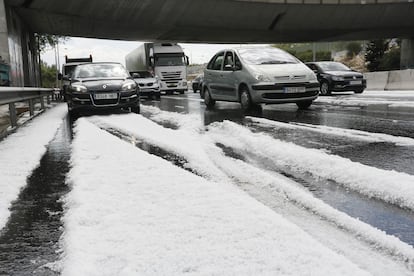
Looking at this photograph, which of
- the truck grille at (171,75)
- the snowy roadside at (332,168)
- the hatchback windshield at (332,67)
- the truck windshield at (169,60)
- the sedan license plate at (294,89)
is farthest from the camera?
the truck grille at (171,75)

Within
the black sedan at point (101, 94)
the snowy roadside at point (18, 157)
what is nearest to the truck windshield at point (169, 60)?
the black sedan at point (101, 94)

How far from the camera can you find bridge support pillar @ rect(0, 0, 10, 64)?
64.4ft

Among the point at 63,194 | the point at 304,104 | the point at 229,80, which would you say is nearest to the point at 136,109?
the point at 229,80

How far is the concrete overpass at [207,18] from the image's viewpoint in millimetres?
25708

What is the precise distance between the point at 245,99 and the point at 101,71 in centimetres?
469

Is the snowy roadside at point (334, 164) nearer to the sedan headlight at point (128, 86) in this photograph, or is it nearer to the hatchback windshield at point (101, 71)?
the sedan headlight at point (128, 86)

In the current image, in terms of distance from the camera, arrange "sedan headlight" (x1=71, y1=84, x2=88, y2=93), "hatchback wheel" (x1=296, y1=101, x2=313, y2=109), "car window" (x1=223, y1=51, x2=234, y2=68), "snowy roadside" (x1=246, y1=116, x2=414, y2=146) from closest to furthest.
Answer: "snowy roadside" (x1=246, y1=116, x2=414, y2=146) < "hatchback wheel" (x1=296, y1=101, x2=313, y2=109) < "sedan headlight" (x1=71, y1=84, x2=88, y2=93) < "car window" (x1=223, y1=51, x2=234, y2=68)

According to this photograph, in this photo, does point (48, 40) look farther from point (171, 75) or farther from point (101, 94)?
point (101, 94)

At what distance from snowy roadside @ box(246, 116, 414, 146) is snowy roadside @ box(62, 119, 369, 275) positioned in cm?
305

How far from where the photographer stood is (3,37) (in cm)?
1977

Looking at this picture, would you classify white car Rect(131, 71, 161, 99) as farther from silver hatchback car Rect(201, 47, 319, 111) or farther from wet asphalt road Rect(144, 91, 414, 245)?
wet asphalt road Rect(144, 91, 414, 245)

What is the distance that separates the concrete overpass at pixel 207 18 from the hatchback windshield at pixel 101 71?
977cm

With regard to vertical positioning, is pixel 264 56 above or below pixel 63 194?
above

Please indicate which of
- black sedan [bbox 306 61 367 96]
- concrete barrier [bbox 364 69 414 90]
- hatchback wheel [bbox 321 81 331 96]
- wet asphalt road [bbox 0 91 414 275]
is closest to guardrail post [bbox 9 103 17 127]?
wet asphalt road [bbox 0 91 414 275]
